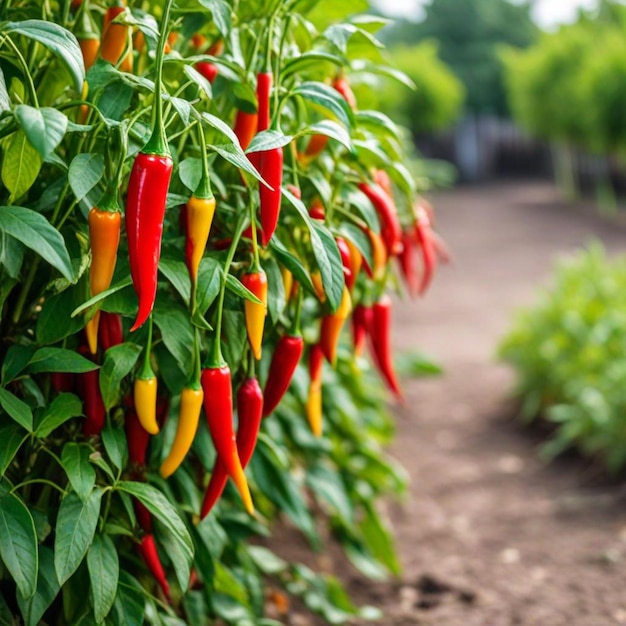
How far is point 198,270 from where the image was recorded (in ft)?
3.84

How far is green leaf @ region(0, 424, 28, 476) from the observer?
46.8 inches

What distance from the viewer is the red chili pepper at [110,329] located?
1.26m

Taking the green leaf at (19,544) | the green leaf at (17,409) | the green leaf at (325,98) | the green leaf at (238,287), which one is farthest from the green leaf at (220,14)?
the green leaf at (19,544)

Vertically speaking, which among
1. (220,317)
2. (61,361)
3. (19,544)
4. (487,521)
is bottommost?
(487,521)

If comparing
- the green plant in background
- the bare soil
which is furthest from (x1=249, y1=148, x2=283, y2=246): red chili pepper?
the green plant in background

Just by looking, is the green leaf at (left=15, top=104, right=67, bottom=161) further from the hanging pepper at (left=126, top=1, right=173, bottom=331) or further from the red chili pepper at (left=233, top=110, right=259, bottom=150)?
the red chili pepper at (left=233, top=110, right=259, bottom=150)

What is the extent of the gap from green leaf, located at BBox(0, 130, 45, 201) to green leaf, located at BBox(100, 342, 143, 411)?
0.78ft

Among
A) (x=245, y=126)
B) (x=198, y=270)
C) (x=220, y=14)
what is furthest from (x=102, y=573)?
(x=220, y=14)

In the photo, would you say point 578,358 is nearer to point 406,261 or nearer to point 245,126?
point 406,261

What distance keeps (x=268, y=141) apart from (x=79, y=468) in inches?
19.2

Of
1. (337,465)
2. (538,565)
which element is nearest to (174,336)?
(337,465)

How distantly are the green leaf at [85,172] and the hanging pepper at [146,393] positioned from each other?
219mm

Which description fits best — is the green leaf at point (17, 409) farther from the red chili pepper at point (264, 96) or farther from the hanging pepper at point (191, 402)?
the red chili pepper at point (264, 96)

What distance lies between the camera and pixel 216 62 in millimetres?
1252
